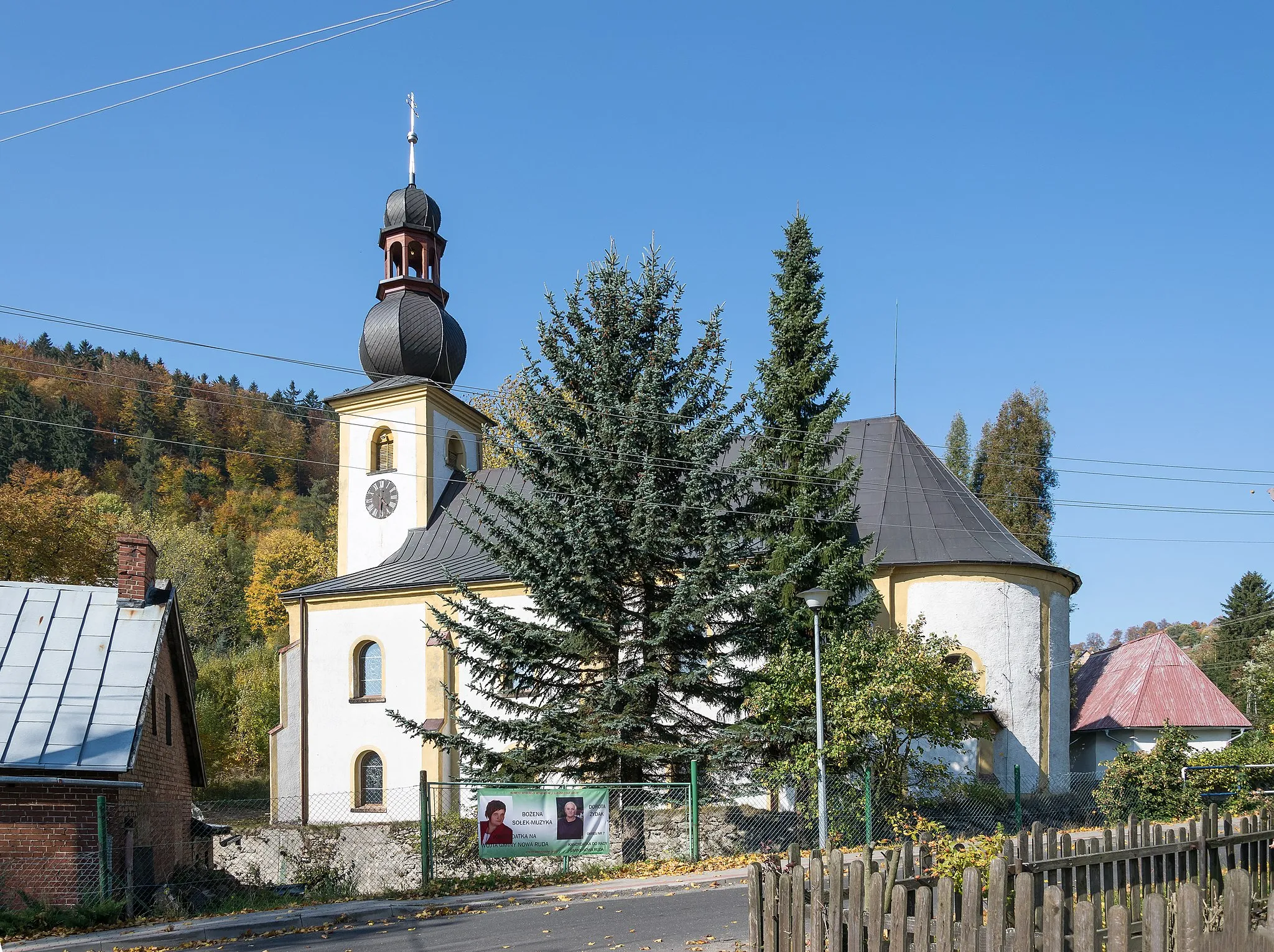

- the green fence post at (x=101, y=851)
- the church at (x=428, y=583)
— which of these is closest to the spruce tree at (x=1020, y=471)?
the church at (x=428, y=583)

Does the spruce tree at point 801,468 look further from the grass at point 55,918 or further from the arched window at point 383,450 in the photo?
the arched window at point 383,450

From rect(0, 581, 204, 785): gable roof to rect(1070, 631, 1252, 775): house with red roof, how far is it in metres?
26.7

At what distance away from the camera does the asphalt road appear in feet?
32.4

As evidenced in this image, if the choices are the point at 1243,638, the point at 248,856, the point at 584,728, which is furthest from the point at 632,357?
the point at 1243,638

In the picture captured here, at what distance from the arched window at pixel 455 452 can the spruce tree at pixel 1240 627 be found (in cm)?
3966

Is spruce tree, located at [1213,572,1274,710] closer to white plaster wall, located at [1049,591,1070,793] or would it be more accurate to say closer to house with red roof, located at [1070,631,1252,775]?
house with red roof, located at [1070,631,1252,775]

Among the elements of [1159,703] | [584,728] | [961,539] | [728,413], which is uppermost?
[728,413]

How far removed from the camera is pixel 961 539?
25438mm

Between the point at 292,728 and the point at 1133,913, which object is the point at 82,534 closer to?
the point at 292,728

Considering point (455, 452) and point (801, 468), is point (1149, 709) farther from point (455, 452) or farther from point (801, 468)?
point (455, 452)

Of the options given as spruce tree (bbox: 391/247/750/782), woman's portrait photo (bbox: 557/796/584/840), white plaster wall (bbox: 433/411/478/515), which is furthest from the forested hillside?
woman's portrait photo (bbox: 557/796/584/840)

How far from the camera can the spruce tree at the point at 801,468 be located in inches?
782

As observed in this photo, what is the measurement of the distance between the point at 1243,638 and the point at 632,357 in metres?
48.9

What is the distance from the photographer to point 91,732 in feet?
45.1
